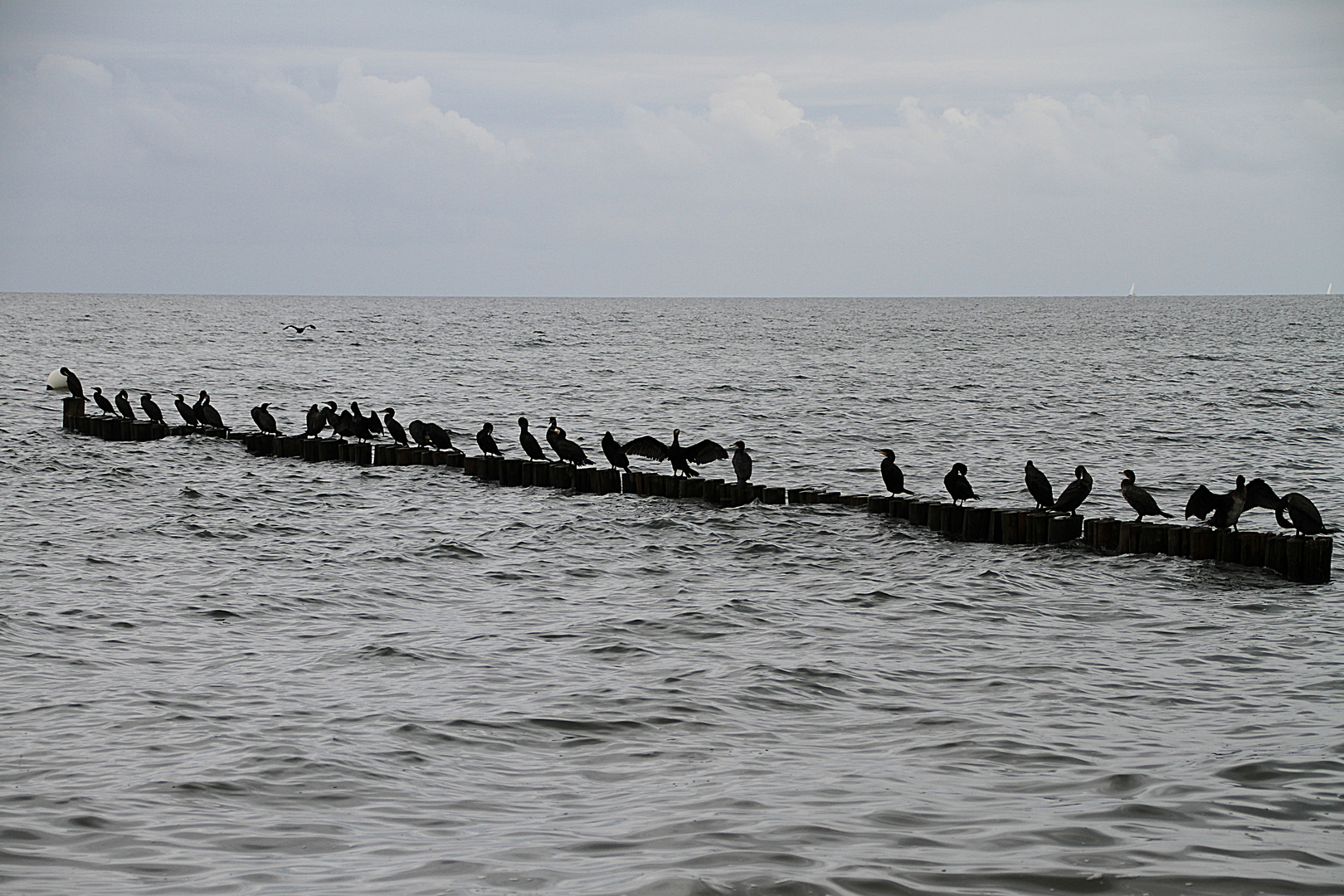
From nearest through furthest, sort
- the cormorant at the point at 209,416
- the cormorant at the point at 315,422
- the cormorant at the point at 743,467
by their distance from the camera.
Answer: the cormorant at the point at 743,467 < the cormorant at the point at 315,422 < the cormorant at the point at 209,416

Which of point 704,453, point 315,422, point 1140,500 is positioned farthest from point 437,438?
point 1140,500

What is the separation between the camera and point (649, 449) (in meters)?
16.8

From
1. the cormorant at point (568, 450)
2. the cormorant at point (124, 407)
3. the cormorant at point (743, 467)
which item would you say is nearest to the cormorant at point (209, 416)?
the cormorant at point (124, 407)

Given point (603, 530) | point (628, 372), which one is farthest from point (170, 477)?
point (628, 372)

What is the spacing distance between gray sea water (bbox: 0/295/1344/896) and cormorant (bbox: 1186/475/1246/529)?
73 cm

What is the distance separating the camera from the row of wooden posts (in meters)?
12.1

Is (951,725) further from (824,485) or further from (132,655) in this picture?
(824,485)

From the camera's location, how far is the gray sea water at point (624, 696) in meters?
5.98

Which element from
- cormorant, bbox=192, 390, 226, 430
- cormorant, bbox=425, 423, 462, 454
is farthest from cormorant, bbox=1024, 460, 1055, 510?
cormorant, bbox=192, 390, 226, 430

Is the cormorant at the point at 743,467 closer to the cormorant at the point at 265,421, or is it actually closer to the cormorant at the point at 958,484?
the cormorant at the point at 958,484

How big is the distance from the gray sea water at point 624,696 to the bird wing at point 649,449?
70cm

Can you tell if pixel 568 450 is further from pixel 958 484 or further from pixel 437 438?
pixel 958 484

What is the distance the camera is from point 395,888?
5590mm

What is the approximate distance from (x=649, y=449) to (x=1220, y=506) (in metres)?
7.13
